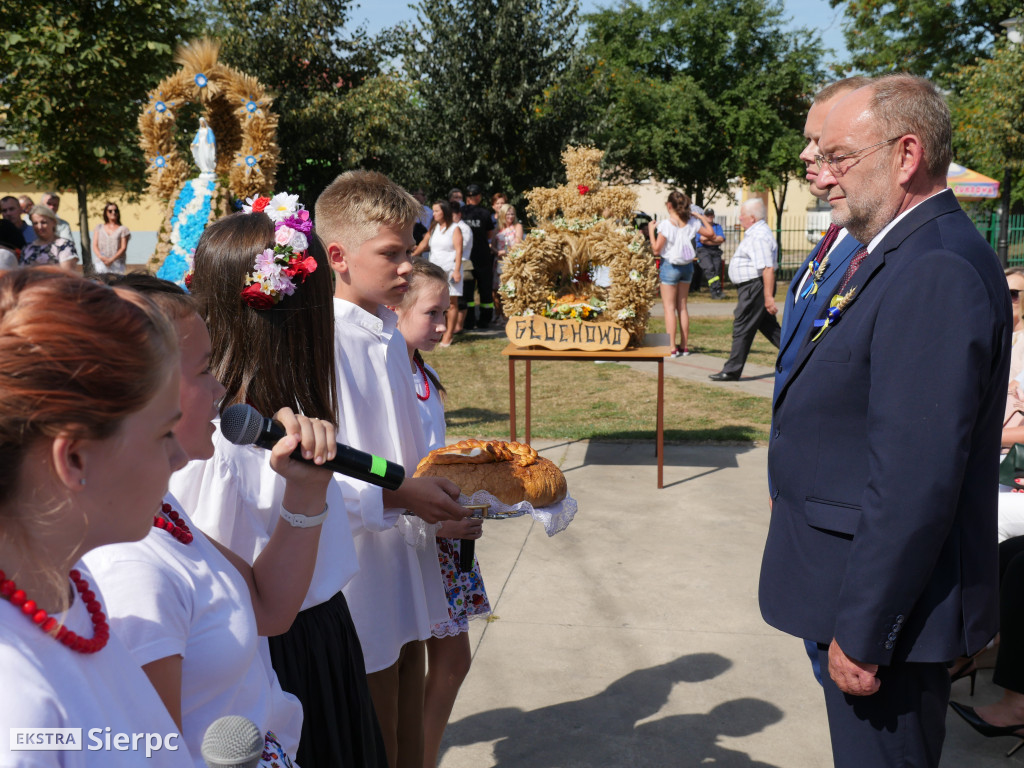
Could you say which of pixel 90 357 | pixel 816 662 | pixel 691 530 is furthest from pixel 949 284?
pixel 691 530

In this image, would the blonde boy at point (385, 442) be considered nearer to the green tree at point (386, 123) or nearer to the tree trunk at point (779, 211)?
the green tree at point (386, 123)

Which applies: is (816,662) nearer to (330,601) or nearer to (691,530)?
(330,601)

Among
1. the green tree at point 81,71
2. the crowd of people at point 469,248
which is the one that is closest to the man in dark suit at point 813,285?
the crowd of people at point 469,248

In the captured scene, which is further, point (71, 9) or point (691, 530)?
point (71, 9)

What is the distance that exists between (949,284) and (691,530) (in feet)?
12.4

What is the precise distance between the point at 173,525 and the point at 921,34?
33.4 m

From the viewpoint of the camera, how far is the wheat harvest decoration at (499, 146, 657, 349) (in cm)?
669

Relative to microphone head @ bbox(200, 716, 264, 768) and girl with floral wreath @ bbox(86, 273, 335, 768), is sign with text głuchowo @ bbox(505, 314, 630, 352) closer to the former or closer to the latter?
girl with floral wreath @ bbox(86, 273, 335, 768)

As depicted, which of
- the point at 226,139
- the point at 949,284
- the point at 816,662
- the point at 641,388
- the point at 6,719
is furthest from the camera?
the point at 641,388

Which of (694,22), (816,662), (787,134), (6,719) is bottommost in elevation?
(816,662)

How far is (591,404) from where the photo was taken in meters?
9.35

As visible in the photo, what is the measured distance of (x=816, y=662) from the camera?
8.40 ft

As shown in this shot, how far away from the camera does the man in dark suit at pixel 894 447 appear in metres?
1.99

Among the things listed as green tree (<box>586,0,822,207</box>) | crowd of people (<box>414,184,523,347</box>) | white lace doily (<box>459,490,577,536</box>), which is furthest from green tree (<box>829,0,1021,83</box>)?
white lace doily (<box>459,490,577,536</box>)
